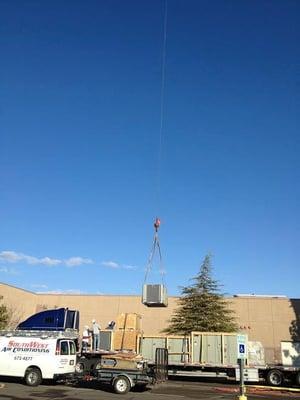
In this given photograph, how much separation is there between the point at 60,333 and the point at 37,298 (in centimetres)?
3350

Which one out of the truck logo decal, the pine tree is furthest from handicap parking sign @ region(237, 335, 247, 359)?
the pine tree

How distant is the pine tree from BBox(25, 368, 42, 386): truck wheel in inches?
924

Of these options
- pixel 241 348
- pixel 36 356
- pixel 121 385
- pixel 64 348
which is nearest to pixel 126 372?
pixel 121 385

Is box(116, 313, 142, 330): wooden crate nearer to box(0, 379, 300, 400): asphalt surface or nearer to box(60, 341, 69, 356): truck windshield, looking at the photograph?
box(0, 379, 300, 400): asphalt surface

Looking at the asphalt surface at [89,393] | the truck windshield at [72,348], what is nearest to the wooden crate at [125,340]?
the asphalt surface at [89,393]

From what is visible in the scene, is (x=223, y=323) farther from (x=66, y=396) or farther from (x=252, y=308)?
(x=66, y=396)

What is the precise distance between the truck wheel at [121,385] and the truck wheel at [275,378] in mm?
10382

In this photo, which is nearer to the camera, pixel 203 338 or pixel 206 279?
pixel 203 338

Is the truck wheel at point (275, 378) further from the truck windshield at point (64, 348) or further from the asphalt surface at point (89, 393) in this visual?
the truck windshield at point (64, 348)

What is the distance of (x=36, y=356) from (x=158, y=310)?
3021 centimetres

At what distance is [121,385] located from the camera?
20.4 meters

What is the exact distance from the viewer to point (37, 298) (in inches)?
2135

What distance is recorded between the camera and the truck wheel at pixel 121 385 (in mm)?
20266

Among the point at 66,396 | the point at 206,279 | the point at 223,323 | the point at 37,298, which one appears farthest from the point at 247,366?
the point at 37,298
